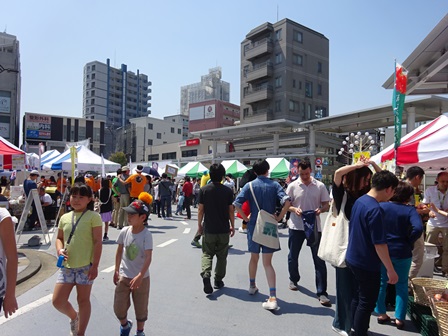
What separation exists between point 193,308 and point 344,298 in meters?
1.92

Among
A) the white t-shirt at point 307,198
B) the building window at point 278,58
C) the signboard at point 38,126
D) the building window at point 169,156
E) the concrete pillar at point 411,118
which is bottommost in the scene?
the white t-shirt at point 307,198

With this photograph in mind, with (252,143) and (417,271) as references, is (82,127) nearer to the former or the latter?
(252,143)

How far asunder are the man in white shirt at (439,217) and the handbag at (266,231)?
3232 mm

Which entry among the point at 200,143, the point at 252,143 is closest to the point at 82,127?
the point at 200,143

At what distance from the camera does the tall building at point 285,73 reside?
49.0 metres

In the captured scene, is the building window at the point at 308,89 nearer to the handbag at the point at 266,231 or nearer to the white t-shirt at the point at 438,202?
the white t-shirt at the point at 438,202

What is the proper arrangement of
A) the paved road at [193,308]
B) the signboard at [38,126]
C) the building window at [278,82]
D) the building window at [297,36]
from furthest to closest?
the signboard at [38,126] < the building window at [297,36] < the building window at [278,82] < the paved road at [193,308]

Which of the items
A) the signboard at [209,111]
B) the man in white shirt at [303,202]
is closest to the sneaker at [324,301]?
the man in white shirt at [303,202]

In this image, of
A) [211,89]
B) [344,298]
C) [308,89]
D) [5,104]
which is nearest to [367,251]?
[344,298]

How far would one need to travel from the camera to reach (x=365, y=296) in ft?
10.7

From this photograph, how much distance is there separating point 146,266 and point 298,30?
52.5 metres

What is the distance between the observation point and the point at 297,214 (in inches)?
199

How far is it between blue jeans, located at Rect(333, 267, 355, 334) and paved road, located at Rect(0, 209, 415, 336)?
19 centimetres

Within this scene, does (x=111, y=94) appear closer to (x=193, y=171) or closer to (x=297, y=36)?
(x=297, y=36)
